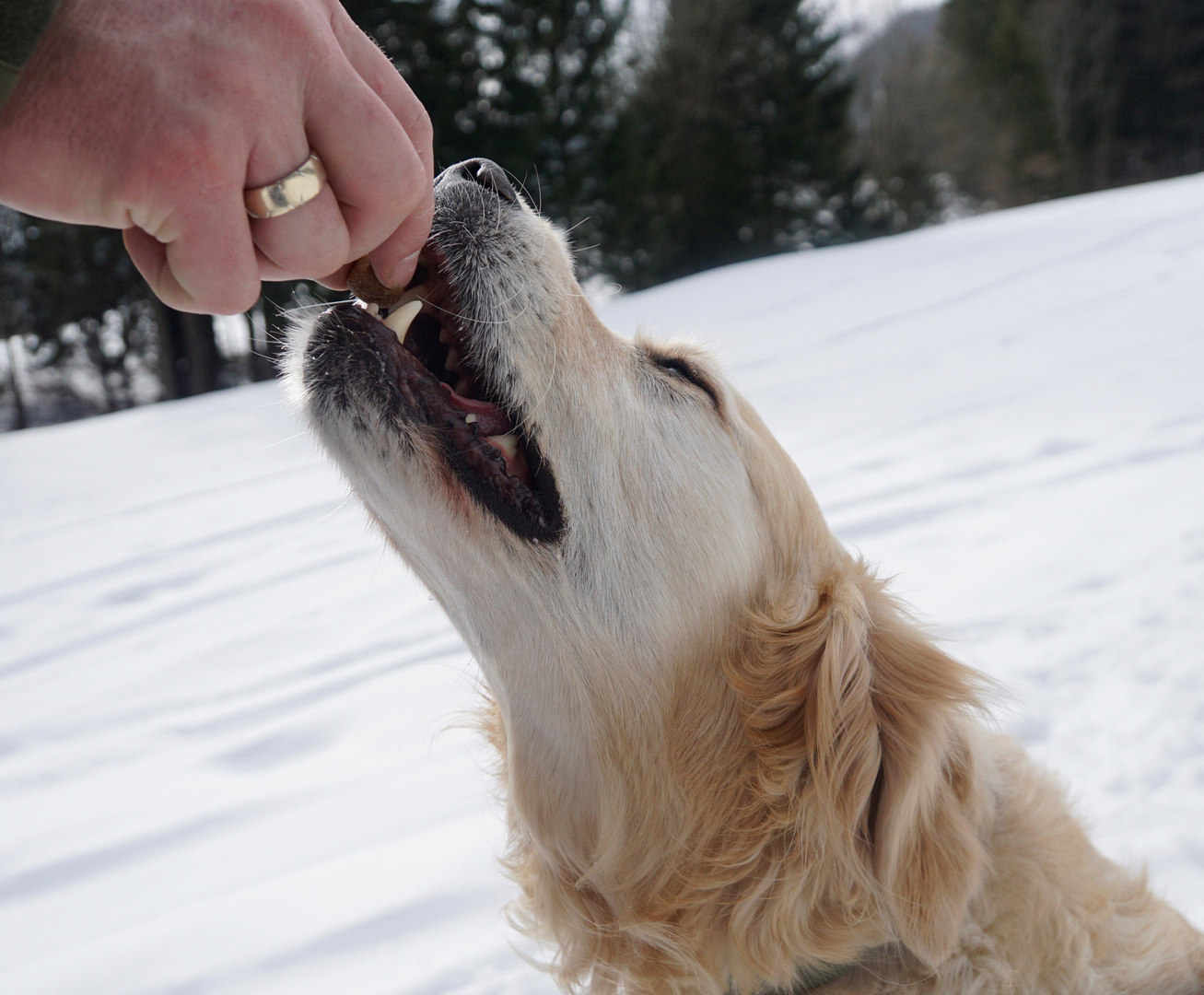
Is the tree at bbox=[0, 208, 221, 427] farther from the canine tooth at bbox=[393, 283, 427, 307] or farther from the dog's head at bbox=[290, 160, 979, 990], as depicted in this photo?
the dog's head at bbox=[290, 160, 979, 990]

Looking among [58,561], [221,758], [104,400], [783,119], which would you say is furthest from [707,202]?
[221,758]

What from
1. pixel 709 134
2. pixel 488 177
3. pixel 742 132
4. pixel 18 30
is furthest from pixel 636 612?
pixel 742 132

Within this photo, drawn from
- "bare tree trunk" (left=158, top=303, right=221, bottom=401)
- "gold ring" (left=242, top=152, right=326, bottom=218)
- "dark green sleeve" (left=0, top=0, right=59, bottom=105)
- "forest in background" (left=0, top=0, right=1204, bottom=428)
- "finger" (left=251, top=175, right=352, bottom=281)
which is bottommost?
"bare tree trunk" (left=158, top=303, right=221, bottom=401)

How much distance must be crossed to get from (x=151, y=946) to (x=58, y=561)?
10.9ft

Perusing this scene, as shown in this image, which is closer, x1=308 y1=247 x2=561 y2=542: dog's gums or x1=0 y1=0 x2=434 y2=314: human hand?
x1=0 y1=0 x2=434 y2=314: human hand

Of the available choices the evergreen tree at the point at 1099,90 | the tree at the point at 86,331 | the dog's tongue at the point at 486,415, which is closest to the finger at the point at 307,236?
the dog's tongue at the point at 486,415

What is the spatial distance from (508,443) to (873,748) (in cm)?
90

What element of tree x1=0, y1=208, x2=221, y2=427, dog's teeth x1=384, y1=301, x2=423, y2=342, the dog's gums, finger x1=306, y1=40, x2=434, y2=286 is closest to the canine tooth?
the dog's gums

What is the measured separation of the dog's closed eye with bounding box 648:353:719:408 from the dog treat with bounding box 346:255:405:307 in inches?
24.2

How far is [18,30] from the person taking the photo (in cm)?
94

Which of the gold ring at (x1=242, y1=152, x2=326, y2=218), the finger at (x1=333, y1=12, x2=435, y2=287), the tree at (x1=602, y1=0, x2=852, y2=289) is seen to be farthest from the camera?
the tree at (x1=602, y1=0, x2=852, y2=289)

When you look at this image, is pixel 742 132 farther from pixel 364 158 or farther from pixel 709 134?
pixel 364 158

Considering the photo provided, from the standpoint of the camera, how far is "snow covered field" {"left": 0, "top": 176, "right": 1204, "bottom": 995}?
2.17m

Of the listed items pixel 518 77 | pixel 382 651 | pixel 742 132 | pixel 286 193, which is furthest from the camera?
pixel 742 132
